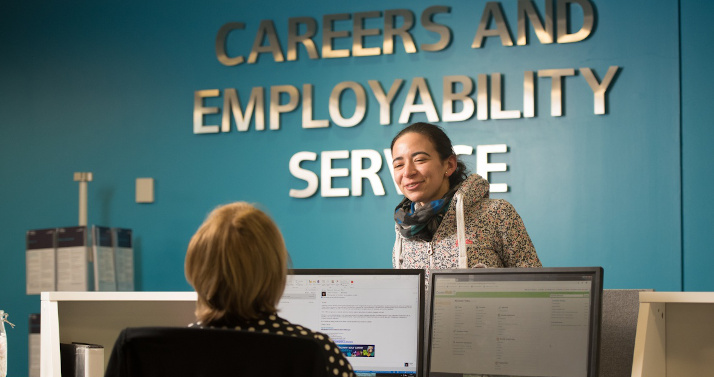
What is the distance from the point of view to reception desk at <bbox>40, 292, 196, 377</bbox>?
246 centimetres

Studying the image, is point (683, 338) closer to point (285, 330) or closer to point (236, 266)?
point (285, 330)

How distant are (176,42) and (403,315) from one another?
11.5ft

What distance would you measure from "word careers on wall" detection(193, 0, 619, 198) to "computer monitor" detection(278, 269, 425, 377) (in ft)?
8.06

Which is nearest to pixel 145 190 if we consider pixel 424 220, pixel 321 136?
pixel 321 136

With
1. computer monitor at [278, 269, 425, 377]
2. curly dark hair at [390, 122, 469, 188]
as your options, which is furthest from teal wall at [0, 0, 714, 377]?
computer monitor at [278, 269, 425, 377]

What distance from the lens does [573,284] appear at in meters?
1.91

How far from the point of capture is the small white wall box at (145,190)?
5078mm

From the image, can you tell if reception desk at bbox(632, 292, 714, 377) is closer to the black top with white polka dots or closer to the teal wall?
the black top with white polka dots

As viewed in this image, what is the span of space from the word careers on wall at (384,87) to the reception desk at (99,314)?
2189mm

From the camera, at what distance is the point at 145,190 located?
16.7 ft

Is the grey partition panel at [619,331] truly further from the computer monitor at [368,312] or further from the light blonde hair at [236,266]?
the light blonde hair at [236,266]

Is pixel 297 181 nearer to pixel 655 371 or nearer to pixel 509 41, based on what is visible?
pixel 509 41

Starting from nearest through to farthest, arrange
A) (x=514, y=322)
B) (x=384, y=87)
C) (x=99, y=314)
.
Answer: (x=514, y=322) → (x=99, y=314) → (x=384, y=87)

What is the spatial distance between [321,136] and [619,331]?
2877 mm
